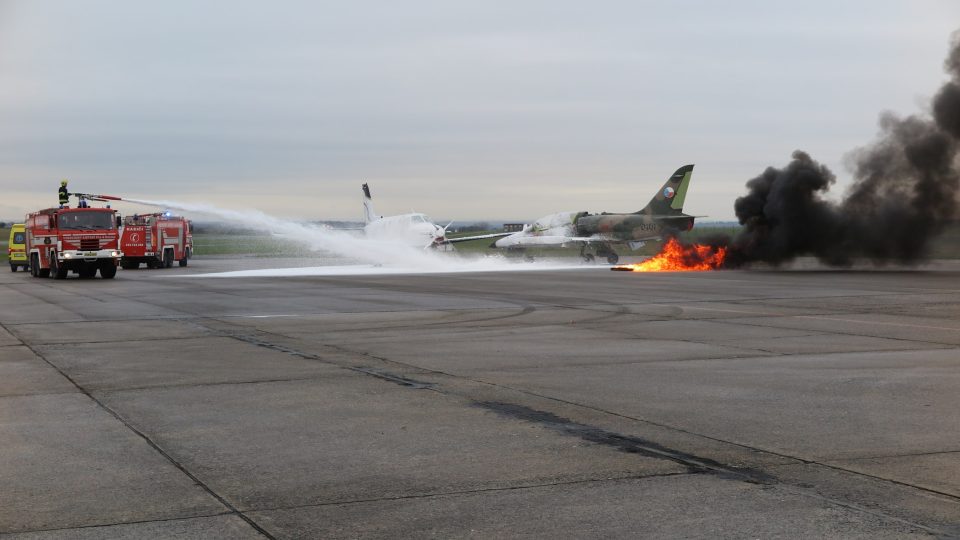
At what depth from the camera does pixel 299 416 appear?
30.7 feet

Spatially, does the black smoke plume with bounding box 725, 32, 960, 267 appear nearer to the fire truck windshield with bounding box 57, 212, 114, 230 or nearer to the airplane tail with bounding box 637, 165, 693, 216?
the airplane tail with bounding box 637, 165, 693, 216

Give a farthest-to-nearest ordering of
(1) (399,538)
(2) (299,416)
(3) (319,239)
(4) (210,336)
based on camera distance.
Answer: (3) (319,239)
(4) (210,336)
(2) (299,416)
(1) (399,538)

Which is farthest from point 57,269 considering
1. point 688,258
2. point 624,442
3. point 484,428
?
point 624,442

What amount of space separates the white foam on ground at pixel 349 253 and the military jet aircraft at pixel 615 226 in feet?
14.5

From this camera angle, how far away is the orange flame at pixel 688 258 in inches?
1783

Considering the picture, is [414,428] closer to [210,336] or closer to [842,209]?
[210,336]

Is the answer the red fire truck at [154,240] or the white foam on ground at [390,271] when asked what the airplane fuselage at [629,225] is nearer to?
the white foam on ground at [390,271]

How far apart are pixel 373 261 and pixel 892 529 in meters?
45.3

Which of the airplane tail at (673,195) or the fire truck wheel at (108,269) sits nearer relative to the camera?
the fire truck wheel at (108,269)

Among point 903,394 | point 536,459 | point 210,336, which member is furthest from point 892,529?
point 210,336

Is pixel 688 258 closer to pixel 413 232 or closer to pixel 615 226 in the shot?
pixel 615 226

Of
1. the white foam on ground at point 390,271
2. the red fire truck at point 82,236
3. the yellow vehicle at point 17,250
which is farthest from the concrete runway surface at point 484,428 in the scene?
the yellow vehicle at point 17,250

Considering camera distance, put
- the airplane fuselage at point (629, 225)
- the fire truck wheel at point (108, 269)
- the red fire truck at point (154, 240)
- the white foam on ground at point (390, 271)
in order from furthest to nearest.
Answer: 1. the airplane fuselage at point (629, 225)
2. the red fire truck at point (154, 240)
3. the white foam on ground at point (390, 271)
4. the fire truck wheel at point (108, 269)

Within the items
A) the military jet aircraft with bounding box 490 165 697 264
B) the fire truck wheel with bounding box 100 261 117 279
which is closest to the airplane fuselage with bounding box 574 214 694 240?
the military jet aircraft with bounding box 490 165 697 264
